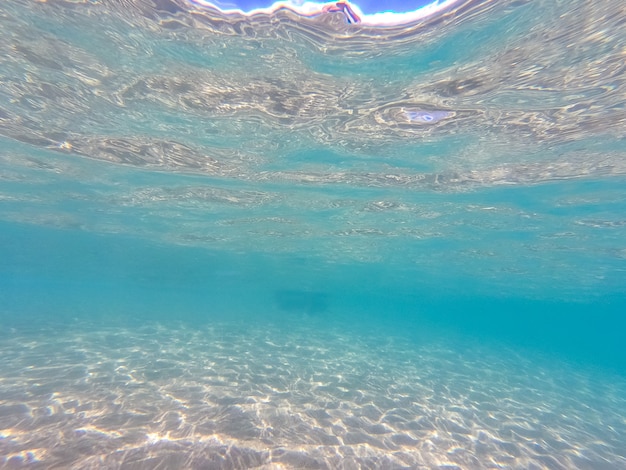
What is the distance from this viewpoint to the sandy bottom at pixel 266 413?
21.9 ft

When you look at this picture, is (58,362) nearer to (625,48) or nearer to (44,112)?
(44,112)

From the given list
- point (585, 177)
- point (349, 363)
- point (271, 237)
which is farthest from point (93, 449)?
point (271, 237)

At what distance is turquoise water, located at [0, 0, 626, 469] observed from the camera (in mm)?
7082

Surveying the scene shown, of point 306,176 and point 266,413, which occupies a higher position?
point 306,176

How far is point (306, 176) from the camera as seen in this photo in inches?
630

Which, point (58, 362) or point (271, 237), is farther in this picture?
point (271, 237)

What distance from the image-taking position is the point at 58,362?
12188 mm

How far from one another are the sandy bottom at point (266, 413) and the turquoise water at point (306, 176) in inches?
3.1

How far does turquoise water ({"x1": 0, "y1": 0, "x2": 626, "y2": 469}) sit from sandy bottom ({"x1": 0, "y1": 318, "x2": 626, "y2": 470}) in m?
0.08

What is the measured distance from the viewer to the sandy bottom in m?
6.69

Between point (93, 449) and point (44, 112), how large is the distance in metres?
11.2

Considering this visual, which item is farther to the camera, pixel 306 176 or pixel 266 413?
pixel 306 176

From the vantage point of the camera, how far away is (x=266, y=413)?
8773mm

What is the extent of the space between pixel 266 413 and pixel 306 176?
34.9 ft
